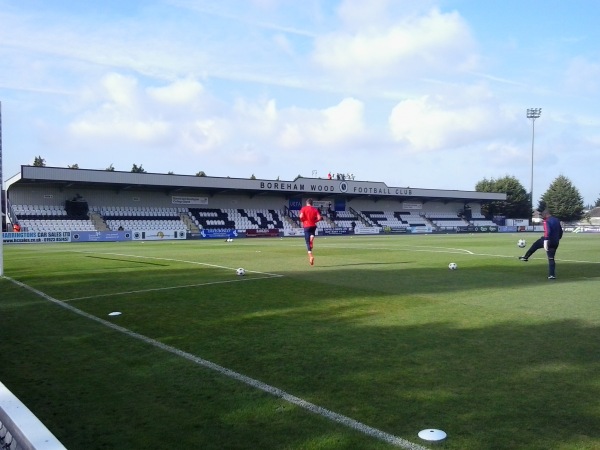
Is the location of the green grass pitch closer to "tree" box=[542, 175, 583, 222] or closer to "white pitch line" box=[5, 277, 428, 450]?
"white pitch line" box=[5, 277, 428, 450]

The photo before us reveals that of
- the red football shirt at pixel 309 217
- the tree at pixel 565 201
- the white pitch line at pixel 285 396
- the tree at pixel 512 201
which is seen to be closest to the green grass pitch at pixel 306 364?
the white pitch line at pixel 285 396

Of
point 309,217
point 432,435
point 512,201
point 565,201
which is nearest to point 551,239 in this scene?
point 309,217

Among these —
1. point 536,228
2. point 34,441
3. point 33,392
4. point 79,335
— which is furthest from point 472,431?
point 536,228

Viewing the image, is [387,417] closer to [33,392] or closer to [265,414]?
[265,414]

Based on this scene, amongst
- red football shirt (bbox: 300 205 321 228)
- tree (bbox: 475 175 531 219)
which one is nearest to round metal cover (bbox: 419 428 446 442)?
red football shirt (bbox: 300 205 321 228)

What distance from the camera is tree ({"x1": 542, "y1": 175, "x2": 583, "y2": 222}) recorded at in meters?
94.4

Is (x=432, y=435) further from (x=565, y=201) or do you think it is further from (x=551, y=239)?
(x=565, y=201)

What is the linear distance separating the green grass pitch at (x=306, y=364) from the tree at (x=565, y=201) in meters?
93.4

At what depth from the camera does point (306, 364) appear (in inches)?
213

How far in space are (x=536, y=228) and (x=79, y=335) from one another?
3283 inches

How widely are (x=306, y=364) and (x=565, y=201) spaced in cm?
10146

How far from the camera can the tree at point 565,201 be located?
9438cm

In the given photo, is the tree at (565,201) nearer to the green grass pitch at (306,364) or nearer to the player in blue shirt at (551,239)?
the player in blue shirt at (551,239)

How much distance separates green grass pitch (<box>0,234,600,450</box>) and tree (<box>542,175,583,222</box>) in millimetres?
93350
